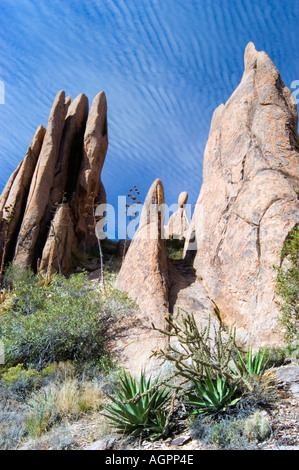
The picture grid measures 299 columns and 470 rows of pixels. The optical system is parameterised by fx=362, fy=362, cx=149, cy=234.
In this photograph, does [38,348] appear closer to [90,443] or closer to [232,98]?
[90,443]

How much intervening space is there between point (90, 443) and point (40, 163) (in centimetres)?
1945

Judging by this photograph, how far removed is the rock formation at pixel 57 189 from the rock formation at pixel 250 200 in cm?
912

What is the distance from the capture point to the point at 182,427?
5.64 m

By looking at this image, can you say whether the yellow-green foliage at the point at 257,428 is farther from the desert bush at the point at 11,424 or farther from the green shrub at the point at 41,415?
the desert bush at the point at 11,424

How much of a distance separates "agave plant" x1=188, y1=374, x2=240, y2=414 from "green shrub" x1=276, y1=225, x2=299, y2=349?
3751 millimetres

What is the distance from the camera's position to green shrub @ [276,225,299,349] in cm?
923

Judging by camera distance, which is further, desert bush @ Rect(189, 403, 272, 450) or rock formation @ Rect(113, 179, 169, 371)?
rock formation @ Rect(113, 179, 169, 371)

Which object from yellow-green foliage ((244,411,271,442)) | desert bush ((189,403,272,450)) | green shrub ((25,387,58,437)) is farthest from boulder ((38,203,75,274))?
yellow-green foliage ((244,411,271,442))

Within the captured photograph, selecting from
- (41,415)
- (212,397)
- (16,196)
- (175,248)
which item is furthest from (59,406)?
(16,196)

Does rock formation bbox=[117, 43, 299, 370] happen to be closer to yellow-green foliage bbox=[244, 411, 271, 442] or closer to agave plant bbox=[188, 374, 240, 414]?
agave plant bbox=[188, 374, 240, 414]

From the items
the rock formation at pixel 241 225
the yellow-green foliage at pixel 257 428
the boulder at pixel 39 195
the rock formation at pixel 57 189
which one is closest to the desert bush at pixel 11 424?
the yellow-green foliage at pixel 257 428

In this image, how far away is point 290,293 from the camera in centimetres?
941

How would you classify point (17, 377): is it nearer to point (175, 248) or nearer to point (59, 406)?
point (59, 406)

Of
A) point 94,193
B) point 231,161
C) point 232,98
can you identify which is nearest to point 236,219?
point 231,161
